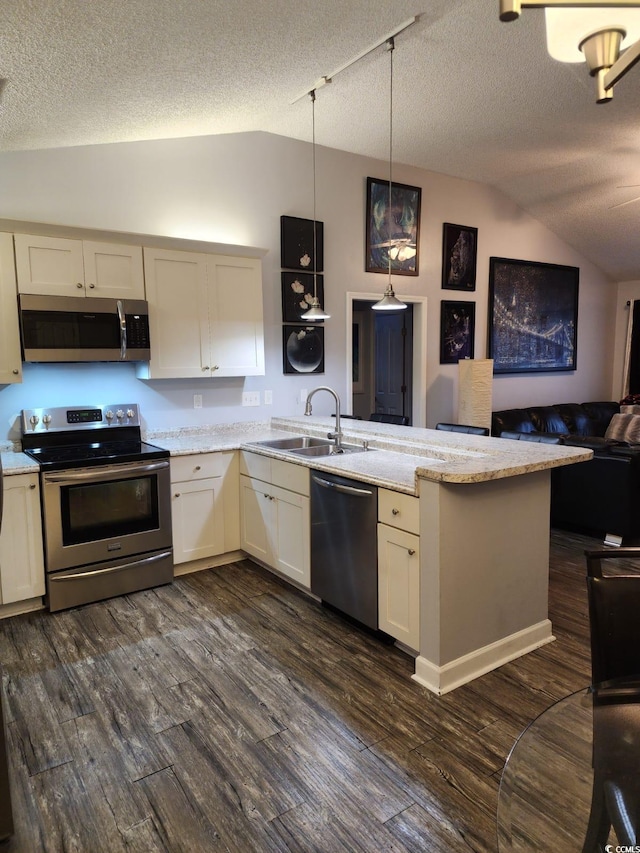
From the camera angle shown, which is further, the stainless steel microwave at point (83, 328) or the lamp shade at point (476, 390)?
the lamp shade at point (476, 390)

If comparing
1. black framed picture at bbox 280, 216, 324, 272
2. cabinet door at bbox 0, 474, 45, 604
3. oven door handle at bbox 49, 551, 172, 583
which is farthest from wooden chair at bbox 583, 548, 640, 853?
black framed picture at bbox 280, 216, 324, 272

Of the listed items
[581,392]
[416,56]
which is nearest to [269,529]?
[416,56]

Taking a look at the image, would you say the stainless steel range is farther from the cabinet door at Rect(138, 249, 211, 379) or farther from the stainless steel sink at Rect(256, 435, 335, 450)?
the stainless steel sink at Rect(256, 435, 335, 450)

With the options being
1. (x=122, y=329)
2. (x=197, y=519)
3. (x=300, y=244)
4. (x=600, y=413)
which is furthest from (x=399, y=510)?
(x=600, y=413)

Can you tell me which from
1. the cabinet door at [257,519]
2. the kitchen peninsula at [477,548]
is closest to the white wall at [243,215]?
the cabinet door at [257,519]

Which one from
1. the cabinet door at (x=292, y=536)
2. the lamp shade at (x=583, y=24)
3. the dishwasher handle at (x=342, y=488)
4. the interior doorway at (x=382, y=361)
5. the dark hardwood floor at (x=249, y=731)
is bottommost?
the dark hardwood floor at (x=249, y=731)

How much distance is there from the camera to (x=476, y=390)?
5262 mm

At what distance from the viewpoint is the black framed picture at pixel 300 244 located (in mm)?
4449

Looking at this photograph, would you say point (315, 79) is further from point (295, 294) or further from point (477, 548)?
point (477, 548)

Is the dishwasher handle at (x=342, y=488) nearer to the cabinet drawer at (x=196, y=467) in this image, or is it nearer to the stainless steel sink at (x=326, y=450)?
the stainless steel sink at (x=326, y=450)

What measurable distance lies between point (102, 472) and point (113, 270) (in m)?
1.28

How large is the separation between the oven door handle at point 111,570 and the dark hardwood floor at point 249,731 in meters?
0.21

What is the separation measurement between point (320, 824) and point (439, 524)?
1114 millimetres

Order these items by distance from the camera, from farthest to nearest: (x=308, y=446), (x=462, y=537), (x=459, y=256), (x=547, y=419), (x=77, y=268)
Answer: (x=547, y=419) < (x=459, y=256) < (x=308, y=446) < (x=77, y=268) < (x=462, y=537)
